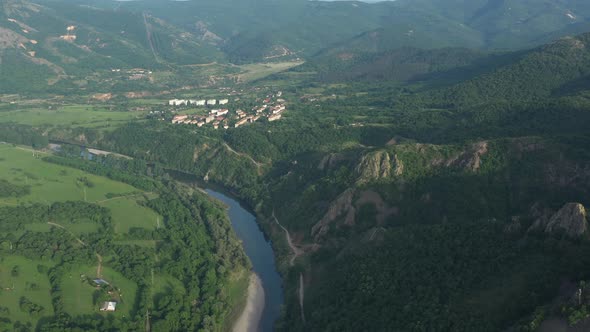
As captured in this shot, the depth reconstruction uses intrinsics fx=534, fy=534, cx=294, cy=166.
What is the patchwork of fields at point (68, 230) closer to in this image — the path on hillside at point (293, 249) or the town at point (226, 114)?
the path on hillside at point (293, 249)

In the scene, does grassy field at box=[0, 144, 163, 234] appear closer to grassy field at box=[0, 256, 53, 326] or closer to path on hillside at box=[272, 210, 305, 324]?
grassy field at box=[0, 256, 53, 326]

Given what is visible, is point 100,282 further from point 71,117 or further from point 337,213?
point 71,117

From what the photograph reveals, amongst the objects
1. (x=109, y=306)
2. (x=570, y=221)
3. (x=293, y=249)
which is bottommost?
(x=293, y=249)

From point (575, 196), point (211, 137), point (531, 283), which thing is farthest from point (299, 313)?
point (211, 137)

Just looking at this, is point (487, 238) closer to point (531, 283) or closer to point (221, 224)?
point (531, 283)

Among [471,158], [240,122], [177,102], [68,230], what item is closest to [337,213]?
[471,158]

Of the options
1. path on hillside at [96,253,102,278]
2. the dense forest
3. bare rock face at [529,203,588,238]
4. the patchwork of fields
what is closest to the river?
the dense forest
